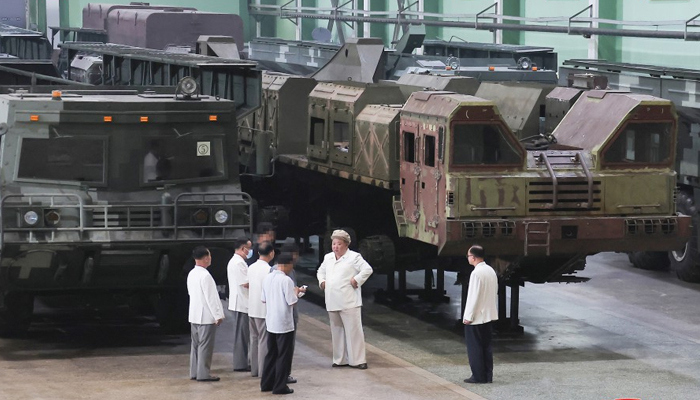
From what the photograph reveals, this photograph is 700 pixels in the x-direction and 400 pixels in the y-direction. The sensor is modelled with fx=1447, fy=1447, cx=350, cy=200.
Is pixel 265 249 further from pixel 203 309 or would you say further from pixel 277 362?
pixel 277 362

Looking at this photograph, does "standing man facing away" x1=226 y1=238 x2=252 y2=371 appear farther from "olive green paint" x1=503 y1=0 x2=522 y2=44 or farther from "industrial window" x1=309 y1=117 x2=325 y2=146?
"olive green paint" x1=503 y1=0 x2=522 y2=44

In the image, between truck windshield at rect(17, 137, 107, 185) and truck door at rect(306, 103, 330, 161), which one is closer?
truck windshield at rect(17, 137, 107, 185)

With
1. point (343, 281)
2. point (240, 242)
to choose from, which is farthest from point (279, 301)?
point (343, 281)

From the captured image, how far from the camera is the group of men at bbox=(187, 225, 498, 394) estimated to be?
46.0 feet

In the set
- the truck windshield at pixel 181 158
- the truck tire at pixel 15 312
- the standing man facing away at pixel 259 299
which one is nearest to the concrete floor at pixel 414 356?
the truck tire at pixel 15 312

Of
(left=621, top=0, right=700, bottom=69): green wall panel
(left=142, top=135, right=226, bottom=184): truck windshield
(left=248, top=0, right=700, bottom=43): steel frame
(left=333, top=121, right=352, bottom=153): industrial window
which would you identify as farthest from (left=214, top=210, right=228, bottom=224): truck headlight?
(left=621, top=0, right=700, bottom=69): green wall panel

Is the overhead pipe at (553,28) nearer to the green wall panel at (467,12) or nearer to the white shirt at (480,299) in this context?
the green wall panel at (467,12)

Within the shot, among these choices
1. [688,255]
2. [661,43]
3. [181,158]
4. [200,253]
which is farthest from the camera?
[661,43]

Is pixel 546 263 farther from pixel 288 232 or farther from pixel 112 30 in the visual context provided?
pixel 112 30

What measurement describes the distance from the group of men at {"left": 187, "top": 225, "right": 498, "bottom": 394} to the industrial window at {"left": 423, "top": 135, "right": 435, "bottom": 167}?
201 cm

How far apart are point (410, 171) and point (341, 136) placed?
245 centimetres

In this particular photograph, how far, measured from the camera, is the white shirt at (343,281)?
15438 mm

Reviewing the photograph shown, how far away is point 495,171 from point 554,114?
2.96 metres

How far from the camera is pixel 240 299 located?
14938mm
